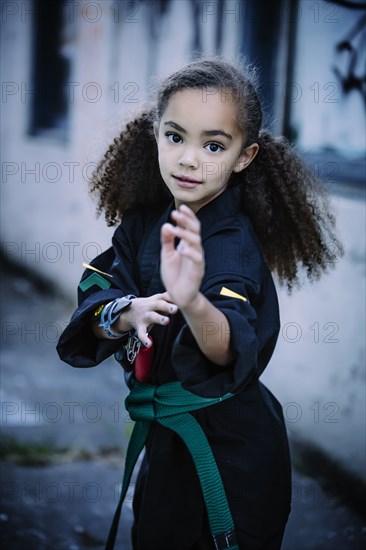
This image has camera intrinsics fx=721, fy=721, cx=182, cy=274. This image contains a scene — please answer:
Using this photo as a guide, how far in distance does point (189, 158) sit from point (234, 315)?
44cm

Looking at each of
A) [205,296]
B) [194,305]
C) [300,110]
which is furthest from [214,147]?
[300,110]

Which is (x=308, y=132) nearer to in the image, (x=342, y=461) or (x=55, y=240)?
(x=342, y=461)

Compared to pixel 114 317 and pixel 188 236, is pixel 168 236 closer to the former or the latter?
pixel 188 236

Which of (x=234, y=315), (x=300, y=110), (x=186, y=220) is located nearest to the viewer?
(x=186, y=220)

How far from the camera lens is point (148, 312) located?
5.87 ft

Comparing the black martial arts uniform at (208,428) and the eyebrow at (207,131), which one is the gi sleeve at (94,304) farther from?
the eyebrow at (207,131)

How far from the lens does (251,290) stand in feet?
5.99

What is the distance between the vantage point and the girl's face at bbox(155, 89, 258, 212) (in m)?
1.84

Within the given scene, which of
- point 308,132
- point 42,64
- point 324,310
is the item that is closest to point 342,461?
point 324,310

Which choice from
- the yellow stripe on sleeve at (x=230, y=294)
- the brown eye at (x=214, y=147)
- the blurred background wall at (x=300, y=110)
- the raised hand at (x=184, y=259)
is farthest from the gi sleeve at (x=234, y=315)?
the blurred background wall at (x=300, y=110)

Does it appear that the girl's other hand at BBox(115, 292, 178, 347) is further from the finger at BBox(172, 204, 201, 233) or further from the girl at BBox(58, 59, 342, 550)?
the finger at BBox(172, 204, 201, 233)

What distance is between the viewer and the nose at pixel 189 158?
183 centimetres

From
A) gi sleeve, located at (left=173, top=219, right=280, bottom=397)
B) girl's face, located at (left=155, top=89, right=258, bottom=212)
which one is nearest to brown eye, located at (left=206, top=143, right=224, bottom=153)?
girl's face, located at (left=155, top=89, right=258, bottom=212)

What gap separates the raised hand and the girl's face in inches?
13.5
